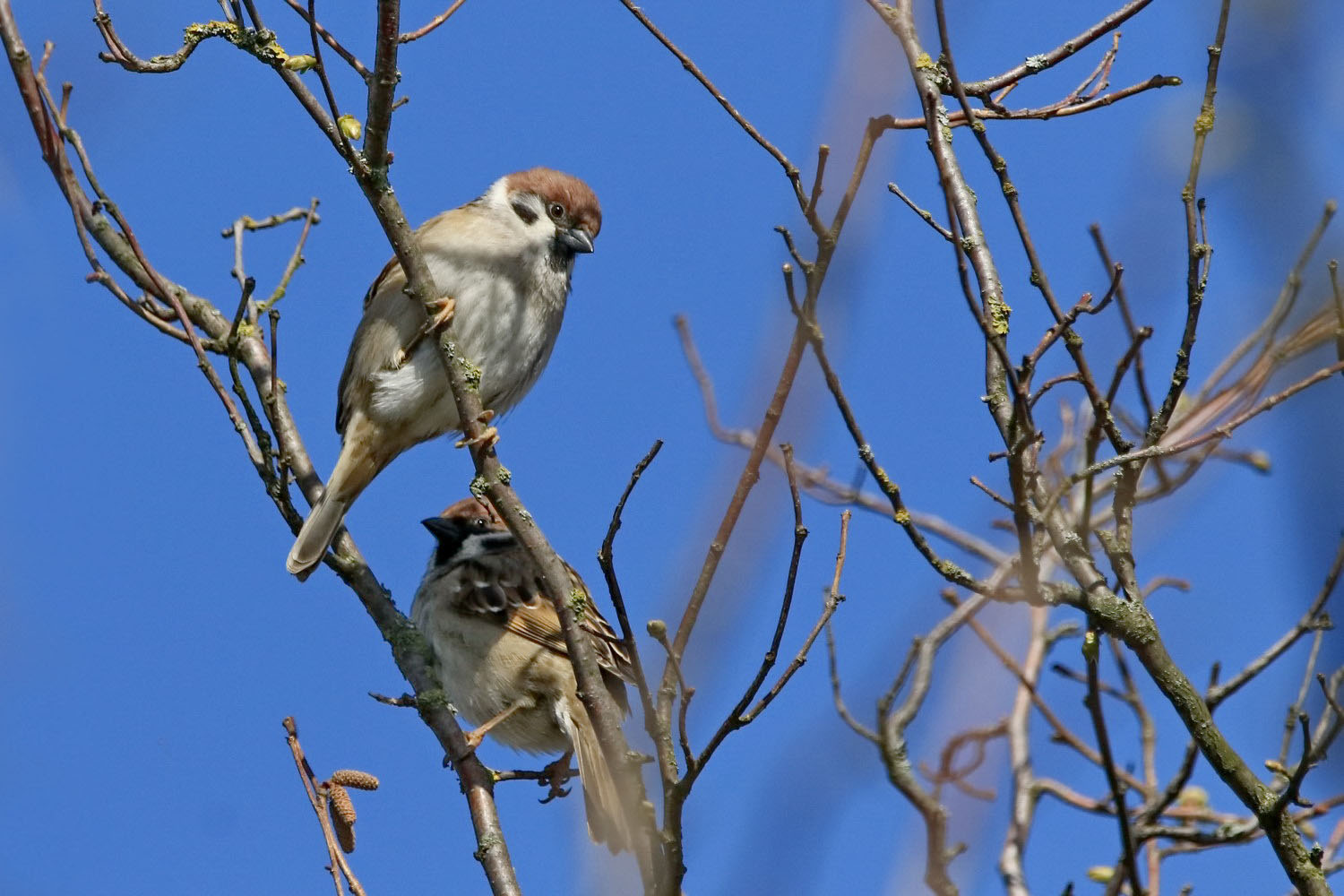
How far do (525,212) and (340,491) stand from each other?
3.82 ft

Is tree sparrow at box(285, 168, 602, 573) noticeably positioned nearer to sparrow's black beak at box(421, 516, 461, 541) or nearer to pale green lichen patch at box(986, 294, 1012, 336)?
sparrow's black beak at box(421, 516, 461, 541)

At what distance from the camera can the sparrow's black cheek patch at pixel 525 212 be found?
15.5 feet

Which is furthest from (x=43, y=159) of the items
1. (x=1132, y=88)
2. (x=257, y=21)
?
(x=1132, y=88)

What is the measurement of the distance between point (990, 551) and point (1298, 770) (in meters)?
1.29

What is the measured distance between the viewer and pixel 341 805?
271 centimetres

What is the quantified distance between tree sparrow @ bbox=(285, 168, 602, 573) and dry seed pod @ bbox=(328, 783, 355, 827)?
1.42 m

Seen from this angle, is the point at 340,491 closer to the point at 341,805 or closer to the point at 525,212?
the point at 525,212

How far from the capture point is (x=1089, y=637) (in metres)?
2.37

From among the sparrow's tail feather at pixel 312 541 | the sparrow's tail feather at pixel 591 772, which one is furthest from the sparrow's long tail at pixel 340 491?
the sparrow's tail feather at pixel 591 772

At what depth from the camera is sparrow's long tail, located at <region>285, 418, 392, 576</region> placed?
3.92 m

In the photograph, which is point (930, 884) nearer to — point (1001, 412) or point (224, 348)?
point (1001, 412)

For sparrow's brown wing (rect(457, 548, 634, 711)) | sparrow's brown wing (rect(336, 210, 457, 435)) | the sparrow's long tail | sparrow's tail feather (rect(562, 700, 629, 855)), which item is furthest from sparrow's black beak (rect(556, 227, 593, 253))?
sparrow's tail feather (rect(562, 700, 629, 855))

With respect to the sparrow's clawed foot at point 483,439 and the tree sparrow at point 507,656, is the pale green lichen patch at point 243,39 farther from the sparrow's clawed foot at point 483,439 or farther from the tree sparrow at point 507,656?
the tree sparrow at point 507,656

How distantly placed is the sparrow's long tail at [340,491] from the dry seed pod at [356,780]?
3.91 ft
